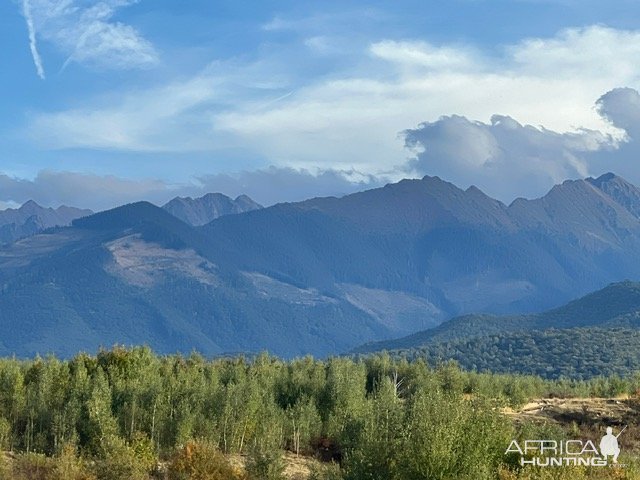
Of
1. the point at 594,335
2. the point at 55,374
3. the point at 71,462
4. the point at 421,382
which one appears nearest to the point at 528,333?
the point at 594,335

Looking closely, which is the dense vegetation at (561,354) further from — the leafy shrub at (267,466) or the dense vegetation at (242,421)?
the leafy shrub at (267,466)

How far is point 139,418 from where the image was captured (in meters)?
43.6

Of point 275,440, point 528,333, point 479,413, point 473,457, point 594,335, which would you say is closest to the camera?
point 473,457

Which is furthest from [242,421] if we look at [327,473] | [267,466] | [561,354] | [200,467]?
[561,354]

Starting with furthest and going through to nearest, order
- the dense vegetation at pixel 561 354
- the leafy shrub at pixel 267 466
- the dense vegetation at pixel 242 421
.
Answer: the dense vegetation at pixel 561 354 → the leafy shrub at pixel 267 466 → the dense vegetation at pixel 242 421

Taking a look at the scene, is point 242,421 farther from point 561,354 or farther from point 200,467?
point 561,354

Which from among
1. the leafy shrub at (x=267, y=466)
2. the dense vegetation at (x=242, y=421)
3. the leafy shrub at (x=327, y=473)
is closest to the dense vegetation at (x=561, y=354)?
the dense vegetation at (x=242, y=421)

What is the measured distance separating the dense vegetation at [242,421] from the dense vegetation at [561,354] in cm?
8591

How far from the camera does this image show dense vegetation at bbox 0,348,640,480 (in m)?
26.2

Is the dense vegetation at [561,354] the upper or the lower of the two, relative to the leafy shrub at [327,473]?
upper

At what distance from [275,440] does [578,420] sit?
20.2 meters

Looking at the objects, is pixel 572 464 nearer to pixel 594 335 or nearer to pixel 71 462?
pixel 71 462

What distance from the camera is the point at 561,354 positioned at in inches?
6722

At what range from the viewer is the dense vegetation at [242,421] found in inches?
1030
